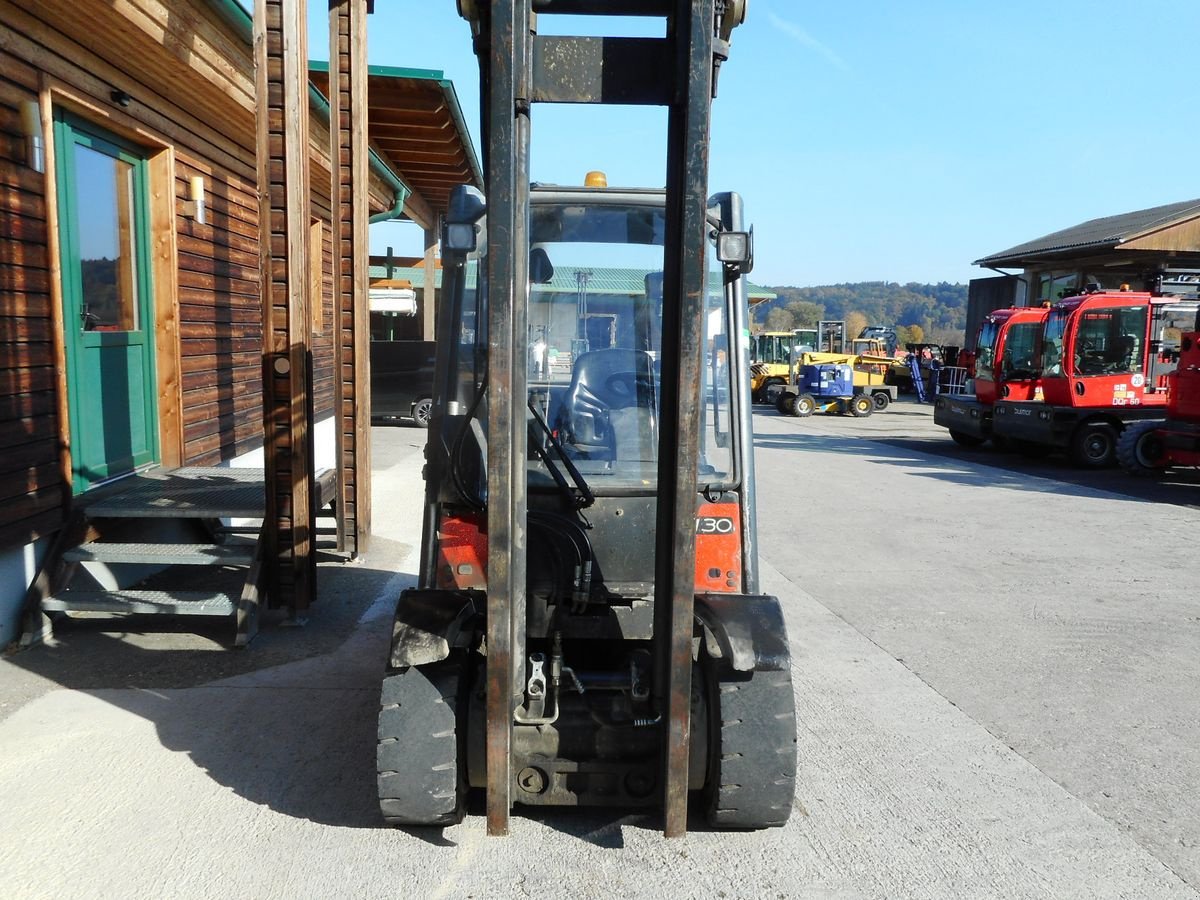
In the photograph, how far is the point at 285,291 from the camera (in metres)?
5.79

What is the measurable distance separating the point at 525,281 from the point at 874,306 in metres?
163

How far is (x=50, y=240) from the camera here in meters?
5.71

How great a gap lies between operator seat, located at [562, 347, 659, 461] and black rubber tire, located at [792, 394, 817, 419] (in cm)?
2328

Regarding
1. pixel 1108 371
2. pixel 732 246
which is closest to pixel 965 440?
pixel 1108 371

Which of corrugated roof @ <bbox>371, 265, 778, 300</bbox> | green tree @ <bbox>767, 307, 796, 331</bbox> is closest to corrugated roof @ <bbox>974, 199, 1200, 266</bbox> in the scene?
corrugated roof @ <bbox>371, 265, 778, 300</bbox>

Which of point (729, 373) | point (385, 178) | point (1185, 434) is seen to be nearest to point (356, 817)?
point (729, 373)

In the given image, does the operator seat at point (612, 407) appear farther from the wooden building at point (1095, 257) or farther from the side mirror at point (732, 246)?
the wooden building at point (1095, 257)

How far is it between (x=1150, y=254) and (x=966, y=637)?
25.4m

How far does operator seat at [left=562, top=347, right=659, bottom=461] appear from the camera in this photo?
3.85 meters

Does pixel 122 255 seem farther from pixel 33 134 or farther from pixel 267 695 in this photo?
pixel 267 695

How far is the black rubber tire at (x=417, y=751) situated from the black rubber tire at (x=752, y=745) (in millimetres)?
861

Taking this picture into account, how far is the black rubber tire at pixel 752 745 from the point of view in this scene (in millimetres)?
3182

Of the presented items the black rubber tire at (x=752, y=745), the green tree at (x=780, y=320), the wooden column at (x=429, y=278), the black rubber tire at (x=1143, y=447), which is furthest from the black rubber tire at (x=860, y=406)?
the green tree at (x=780, y=320)

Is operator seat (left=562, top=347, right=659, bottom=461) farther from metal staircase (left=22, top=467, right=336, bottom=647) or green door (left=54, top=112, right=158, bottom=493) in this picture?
green door (left=54, top=112, right=158, bottom=493)
